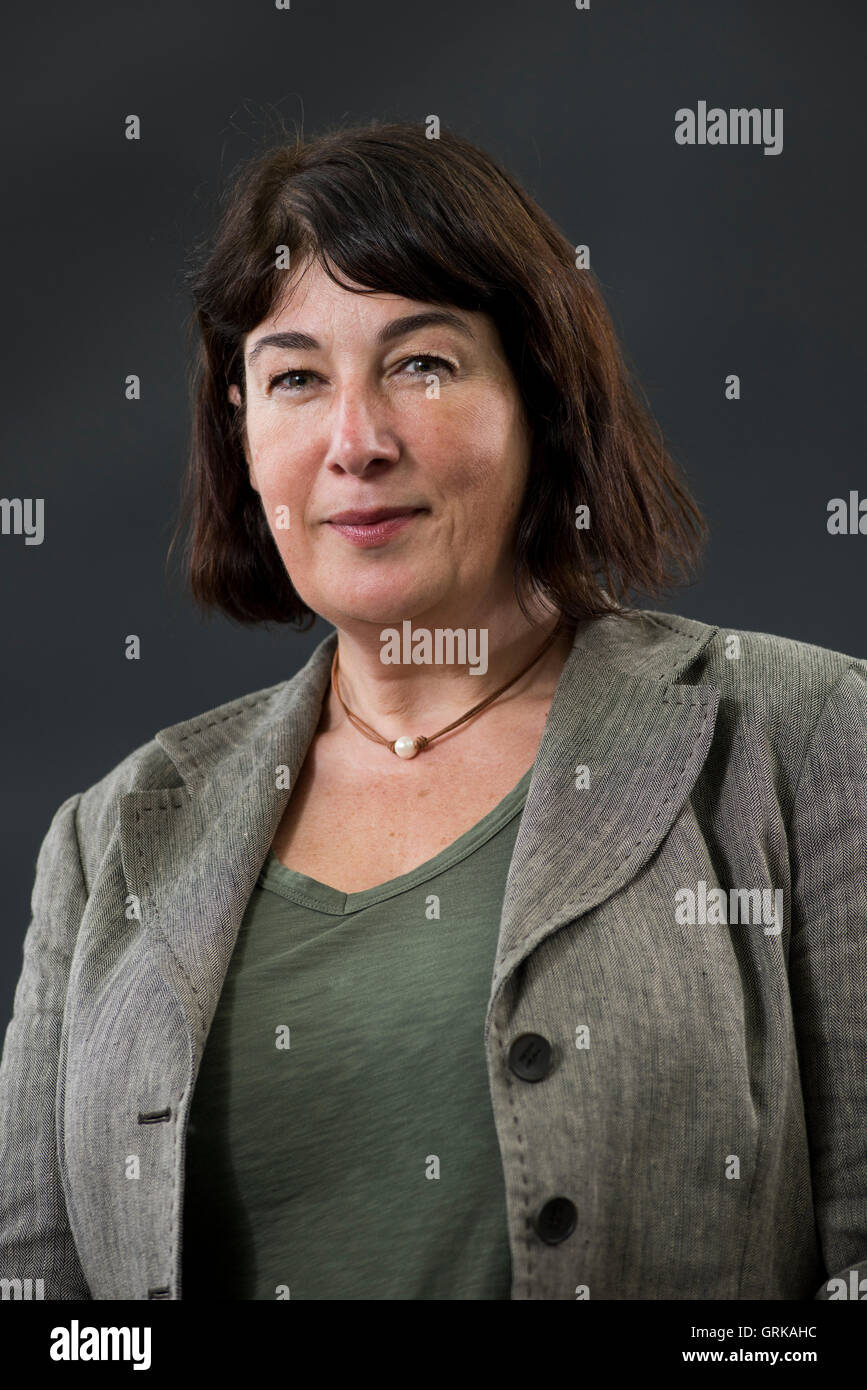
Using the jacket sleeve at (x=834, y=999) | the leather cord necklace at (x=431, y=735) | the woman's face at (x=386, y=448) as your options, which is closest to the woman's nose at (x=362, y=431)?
the woman's face at (x=386, y=448)

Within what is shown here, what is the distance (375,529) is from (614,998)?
541mm

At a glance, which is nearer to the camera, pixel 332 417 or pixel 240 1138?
pixel 240 1138

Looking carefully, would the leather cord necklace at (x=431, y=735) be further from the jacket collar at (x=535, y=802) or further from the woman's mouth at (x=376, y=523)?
the woman's mouth at (x=376, y=523)

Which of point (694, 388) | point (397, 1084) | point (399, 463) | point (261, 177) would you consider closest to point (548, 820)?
point (397, 1084)

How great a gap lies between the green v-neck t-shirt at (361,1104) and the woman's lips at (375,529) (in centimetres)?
30

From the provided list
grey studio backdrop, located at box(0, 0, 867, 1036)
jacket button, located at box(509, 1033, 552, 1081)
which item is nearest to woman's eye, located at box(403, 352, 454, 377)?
grey studio backdrop, located at box(0, 0, 867, 1036)

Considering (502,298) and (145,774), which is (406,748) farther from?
(502,298)

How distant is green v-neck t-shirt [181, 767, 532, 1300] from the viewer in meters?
1.44

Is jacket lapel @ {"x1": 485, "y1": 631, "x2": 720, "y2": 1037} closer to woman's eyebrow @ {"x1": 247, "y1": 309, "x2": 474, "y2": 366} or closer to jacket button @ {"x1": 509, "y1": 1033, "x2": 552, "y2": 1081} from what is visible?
jacket button @ {"x1": 509, "y1": 1033, "x2": 552, "y2": 1081}

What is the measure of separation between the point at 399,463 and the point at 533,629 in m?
0.27

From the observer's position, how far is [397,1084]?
57.8 inches

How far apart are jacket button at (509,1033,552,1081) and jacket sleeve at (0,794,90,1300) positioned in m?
0.57

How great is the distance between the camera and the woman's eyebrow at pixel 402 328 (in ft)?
5.23
